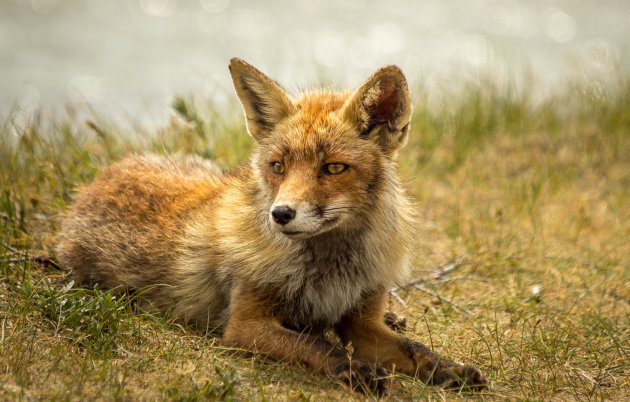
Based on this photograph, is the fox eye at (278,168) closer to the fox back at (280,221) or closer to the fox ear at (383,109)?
the fox back at (280,221)

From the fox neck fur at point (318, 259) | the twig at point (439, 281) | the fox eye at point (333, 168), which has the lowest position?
the twig at point (439, 281)

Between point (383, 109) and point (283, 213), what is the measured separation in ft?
3.05

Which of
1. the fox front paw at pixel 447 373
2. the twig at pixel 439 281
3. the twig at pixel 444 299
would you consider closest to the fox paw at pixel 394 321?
the twig at pixel 439 281

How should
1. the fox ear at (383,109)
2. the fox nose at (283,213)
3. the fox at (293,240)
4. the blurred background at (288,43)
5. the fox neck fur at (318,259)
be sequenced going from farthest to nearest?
the blurred background at (288,43) → the fox neck fur at (318,259) → the fox ear at (383,109) → the fox at (293,240) → the fox nose at (283,213)

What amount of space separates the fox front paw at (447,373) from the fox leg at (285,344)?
276mm

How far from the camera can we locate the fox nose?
3.69 m

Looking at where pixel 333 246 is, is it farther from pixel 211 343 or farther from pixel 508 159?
pixel 508 159

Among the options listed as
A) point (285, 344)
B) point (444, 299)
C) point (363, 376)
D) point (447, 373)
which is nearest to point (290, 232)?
point (285, 344)

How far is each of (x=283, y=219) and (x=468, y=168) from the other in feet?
14.7

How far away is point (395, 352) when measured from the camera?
13.7 ft

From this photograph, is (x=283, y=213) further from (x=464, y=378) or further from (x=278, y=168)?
(x=464, y=378)

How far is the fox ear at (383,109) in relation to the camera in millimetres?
4039

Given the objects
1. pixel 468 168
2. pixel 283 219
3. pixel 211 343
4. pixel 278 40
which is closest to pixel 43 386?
pixel 211 343

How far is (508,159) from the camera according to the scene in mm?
8219
